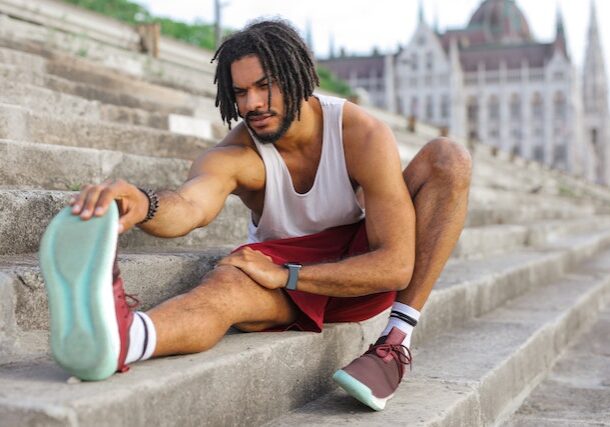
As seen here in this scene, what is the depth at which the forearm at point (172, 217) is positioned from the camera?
2121 mm

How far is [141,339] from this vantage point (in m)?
1.87

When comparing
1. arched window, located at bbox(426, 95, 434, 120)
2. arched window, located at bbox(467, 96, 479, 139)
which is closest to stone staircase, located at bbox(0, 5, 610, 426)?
arched window, located at bbox(426, 95, 434, 120)

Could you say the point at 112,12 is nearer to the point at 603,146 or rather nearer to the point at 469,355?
the point at 469,355

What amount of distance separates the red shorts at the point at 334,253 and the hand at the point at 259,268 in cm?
13

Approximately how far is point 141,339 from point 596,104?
105 metres

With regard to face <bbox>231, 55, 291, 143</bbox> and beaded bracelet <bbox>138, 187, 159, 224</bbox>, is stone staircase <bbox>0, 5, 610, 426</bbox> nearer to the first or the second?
beaded bracelet <bbox>138, 187, 159, 224</bbox>

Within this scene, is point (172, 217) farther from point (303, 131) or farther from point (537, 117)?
point (537, 117)

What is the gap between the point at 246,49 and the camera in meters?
2.37

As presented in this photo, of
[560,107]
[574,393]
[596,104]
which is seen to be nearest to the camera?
[574,393]

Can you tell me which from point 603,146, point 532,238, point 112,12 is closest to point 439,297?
point 532,238

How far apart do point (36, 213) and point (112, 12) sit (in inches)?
1265

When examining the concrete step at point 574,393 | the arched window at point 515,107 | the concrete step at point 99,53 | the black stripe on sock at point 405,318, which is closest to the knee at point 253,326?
the black stripe on sock at point 405,318

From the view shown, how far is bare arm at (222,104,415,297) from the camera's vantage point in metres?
2.37

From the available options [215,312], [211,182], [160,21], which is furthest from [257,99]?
[160,21]
